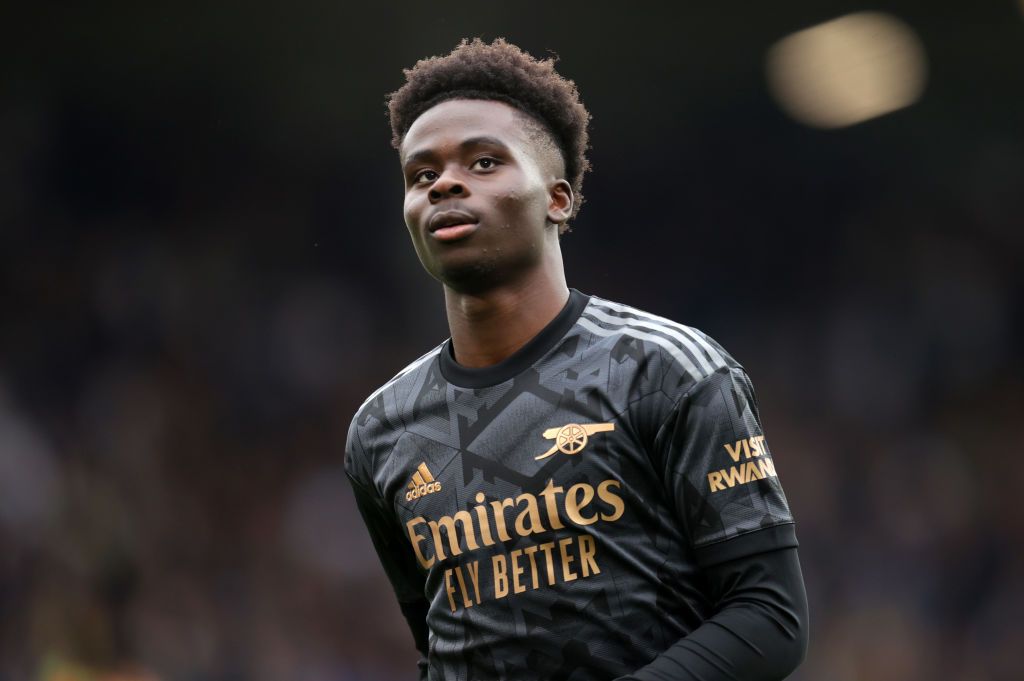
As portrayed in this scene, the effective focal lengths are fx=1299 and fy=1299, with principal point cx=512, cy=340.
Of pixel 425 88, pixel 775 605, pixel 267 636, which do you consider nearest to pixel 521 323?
pixel 425 88

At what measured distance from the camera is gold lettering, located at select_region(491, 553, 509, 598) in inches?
92.6

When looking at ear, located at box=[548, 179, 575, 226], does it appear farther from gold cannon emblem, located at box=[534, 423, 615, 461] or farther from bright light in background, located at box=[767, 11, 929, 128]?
bright light in background, located at box=[767, 11, 929, 128]

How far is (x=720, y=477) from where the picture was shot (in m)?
2.23

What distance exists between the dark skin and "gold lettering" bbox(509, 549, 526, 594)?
0.44 m

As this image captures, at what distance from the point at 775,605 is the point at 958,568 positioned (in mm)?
5956

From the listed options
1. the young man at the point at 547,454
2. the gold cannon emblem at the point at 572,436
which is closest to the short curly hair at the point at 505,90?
the young man at the point at 547,454

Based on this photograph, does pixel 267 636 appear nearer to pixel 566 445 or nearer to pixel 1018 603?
pixel 1018 603

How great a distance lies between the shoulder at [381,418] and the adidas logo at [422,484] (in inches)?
5.3

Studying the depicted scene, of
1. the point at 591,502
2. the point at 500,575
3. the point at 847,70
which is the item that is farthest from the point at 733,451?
the point at 847,70

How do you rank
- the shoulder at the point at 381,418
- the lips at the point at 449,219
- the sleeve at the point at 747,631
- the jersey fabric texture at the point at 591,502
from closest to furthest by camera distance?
the sleeve at the point at 747,631 → the jersey fabric texture at the point at 591,502 → the lips at the point at 449,219 → the shoulder at the point at 381,418

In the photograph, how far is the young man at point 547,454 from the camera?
7.33 ft

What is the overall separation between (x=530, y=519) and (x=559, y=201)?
0.70 m

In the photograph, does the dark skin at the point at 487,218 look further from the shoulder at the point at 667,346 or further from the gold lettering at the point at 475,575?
the gold lettering at the point at 475,575

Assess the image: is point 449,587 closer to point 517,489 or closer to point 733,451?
point 517,489
